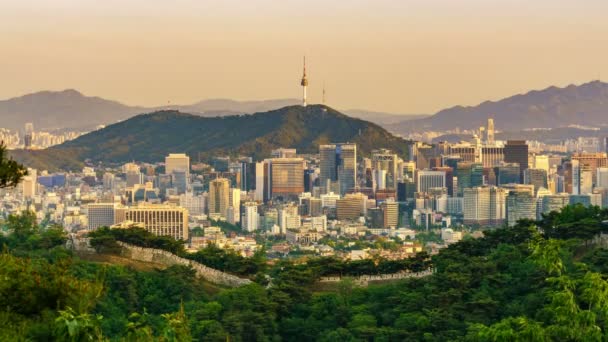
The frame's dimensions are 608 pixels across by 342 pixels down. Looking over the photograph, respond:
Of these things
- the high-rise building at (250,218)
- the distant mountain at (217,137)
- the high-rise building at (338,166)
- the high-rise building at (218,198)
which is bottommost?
the high-rise building at (250,218)

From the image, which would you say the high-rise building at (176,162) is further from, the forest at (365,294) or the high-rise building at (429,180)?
the forest at (365,294)

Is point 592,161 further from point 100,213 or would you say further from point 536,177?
point 100,213

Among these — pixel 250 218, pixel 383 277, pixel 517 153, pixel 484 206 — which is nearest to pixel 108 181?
pixel 250 218

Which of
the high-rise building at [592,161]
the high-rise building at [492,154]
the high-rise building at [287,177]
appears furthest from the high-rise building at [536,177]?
the high-rise building at [287,177]

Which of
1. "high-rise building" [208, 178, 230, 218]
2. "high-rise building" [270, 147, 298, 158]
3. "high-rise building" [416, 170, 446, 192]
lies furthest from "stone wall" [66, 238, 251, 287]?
"high-rise building" [270, 147, 298, 158]

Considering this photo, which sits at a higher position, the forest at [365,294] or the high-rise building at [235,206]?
the forest at [365,294]

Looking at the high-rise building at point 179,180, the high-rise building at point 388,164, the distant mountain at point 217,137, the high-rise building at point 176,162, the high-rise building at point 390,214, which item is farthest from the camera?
the distant mountain at point 217,137
